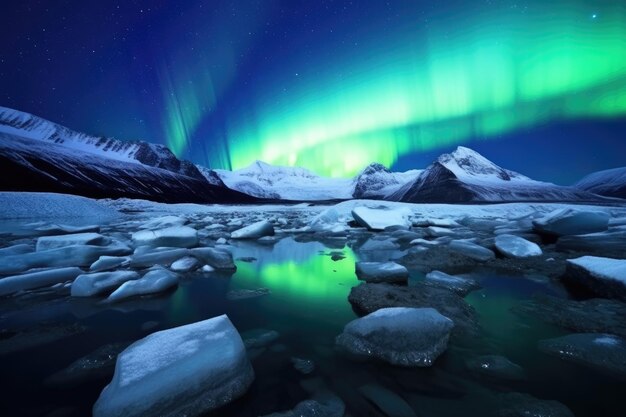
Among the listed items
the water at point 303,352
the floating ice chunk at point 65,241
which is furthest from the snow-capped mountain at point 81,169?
the water at point 303,352

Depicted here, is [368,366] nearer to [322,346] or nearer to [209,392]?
[322,346]

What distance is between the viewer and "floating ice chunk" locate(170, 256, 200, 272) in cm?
410

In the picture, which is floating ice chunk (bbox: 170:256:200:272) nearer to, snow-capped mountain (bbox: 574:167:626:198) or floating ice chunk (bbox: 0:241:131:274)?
floating ice chunk (bbox: 0:241:131:274)

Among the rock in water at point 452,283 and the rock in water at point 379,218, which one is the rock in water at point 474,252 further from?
the rock in water at point 379,218

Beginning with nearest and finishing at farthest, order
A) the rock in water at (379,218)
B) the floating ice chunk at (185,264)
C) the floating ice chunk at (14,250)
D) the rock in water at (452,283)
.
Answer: the rock in water at (452,283) → the floating ice chunk at (185,264) → the floating ice chunk at (14,250) → the rock in water at (379,218)

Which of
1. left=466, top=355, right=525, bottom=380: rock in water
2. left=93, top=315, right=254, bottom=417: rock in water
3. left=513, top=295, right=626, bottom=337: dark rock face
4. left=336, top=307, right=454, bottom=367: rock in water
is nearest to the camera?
left=93, top=315, right=254, bottom=417: rock in water

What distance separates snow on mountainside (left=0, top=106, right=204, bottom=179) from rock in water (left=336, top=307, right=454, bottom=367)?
538 feet

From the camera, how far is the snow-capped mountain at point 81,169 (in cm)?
7062

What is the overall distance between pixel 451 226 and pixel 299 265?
8027 millimetres

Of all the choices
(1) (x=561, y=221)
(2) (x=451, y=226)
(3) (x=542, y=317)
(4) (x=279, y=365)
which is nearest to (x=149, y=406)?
(4) (x=279, y=365)

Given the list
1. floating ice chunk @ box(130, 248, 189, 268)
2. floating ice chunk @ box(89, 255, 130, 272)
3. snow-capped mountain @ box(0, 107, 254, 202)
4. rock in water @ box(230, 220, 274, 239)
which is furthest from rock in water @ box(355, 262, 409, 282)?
snow-capped mountain @ box(0, 107, 254, 202)

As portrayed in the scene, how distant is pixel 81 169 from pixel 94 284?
111201 millimetres

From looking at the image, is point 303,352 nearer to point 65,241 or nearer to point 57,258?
point 57,258

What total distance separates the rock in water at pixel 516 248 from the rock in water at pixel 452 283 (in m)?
2.09
